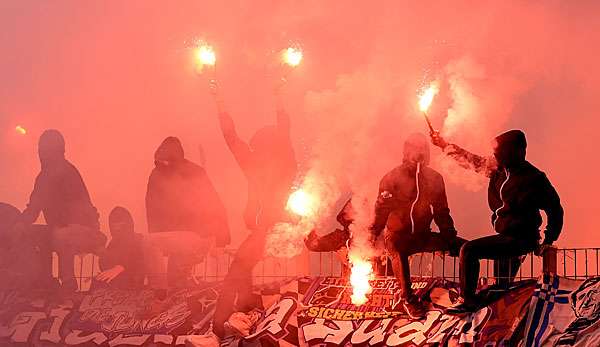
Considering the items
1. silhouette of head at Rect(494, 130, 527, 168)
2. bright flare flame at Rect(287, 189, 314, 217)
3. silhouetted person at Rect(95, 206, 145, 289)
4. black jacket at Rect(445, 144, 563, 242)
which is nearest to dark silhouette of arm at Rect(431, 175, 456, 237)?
black jacket at Rect(445, 144, 563, 242)

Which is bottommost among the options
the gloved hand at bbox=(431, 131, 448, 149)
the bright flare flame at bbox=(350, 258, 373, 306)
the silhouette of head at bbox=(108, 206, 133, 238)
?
the bright flare flame at bbox=(350, 258, 373, 306)

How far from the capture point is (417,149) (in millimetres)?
15086

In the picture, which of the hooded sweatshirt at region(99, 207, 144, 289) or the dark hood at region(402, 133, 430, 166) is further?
the hooded sweatshirt at region(99, 207, 144, 289)

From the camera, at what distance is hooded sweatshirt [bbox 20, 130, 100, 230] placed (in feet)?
65.6

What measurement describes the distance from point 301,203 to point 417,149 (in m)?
2.87

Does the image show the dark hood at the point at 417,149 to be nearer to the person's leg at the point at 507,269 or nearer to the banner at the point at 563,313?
the person's leg at the point at 507,269

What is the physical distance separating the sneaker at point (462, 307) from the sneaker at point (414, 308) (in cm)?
52

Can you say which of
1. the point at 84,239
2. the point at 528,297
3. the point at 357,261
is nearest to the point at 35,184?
the point at 84,239

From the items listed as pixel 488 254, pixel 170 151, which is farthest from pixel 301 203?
pixel 488 254

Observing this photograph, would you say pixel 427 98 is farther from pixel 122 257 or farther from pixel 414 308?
pixel 122 257

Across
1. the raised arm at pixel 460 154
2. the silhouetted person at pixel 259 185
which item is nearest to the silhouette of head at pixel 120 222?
the silhouetted person at pixel 259 185

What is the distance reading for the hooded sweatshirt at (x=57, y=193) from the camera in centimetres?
2000

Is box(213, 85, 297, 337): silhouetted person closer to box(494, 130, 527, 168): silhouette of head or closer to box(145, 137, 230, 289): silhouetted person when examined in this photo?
box(145, 137, 230, 289): silhouetted person

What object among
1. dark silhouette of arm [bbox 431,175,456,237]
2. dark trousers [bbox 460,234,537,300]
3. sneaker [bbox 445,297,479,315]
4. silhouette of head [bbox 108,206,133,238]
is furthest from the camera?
silhouette of head [bbox 108,206,133,238]
